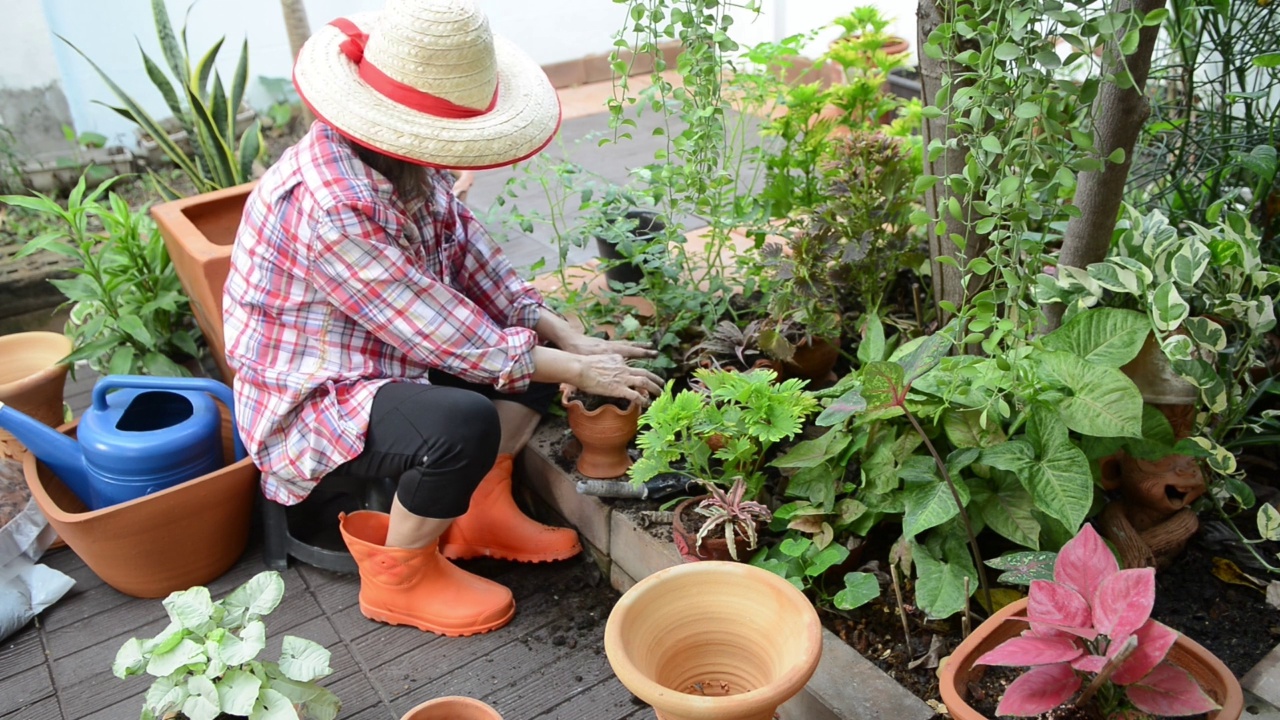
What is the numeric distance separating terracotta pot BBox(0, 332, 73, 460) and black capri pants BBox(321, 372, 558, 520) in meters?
0.97

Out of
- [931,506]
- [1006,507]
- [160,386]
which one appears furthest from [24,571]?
[1006,507]

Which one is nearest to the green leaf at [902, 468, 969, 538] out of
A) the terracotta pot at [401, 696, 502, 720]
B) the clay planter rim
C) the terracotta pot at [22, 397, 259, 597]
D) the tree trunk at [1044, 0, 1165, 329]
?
the tree trunk at [1044, 0, 1165, 329]

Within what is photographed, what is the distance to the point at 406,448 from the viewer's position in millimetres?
2090

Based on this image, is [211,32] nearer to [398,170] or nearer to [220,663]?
[398,170]

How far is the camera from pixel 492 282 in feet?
8.20

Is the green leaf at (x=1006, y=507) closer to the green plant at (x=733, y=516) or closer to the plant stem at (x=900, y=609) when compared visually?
the plant stem at (x=900, y=609)

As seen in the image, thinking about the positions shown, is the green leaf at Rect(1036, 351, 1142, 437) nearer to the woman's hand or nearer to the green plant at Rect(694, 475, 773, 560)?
the green plant at Rect(694, 475, 773, 560)

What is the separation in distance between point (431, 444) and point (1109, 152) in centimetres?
145

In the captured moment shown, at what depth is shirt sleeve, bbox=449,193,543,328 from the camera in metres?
2.46

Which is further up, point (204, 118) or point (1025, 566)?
point (204, 118)

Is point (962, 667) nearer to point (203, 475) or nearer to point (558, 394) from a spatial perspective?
point (558, 394)

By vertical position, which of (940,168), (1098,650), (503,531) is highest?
(940,168)

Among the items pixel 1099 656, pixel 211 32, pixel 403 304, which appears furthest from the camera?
pixel 211 32

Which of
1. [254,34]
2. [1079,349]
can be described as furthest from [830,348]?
[254,34]
